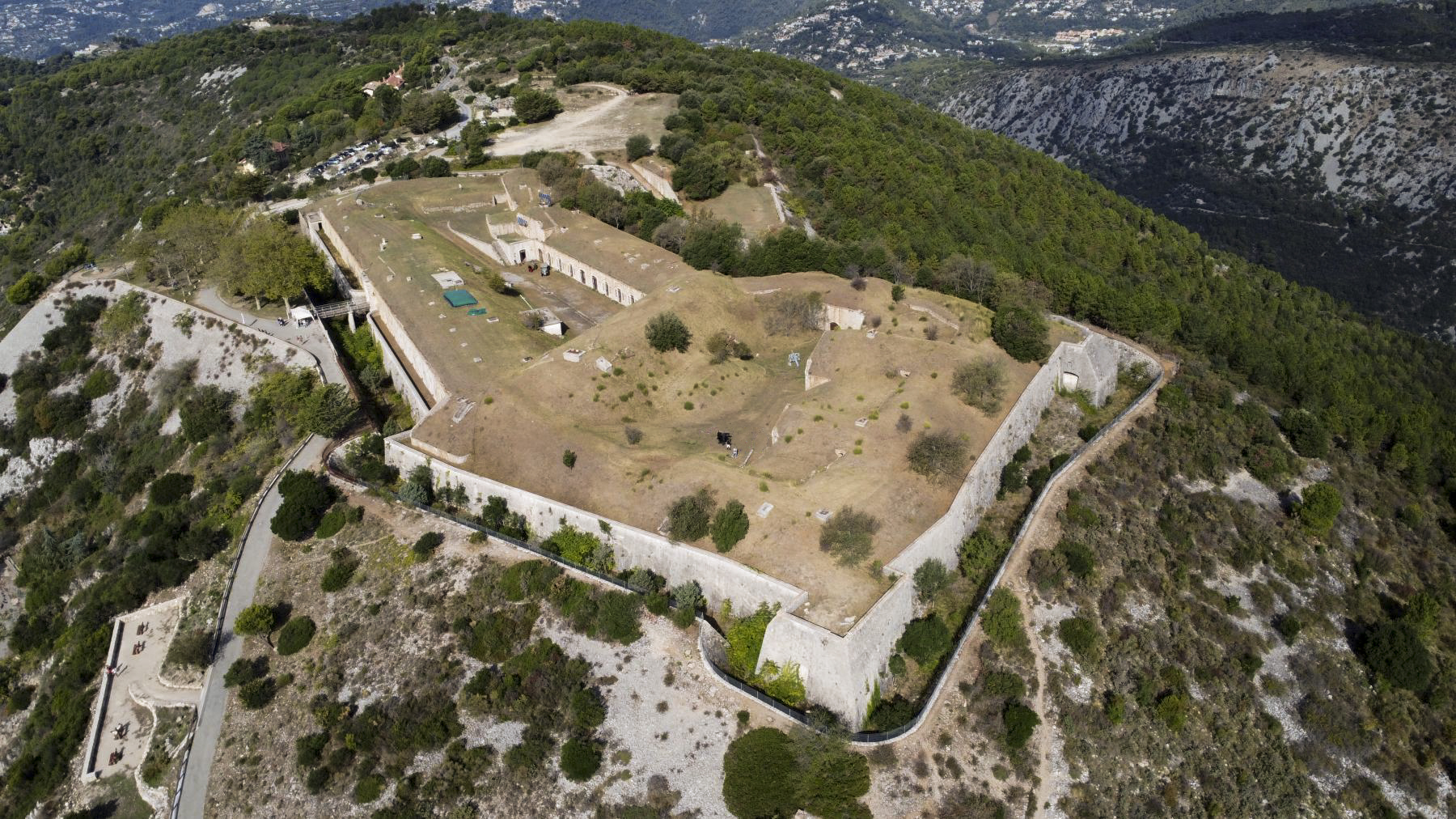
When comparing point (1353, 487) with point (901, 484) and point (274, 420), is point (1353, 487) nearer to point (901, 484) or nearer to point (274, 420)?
point (901, 484)

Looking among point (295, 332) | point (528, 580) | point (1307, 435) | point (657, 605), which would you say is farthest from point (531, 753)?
point (1307, 435)

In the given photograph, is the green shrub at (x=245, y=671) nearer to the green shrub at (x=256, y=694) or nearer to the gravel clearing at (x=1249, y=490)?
the green shrub at (x=256, y=694)

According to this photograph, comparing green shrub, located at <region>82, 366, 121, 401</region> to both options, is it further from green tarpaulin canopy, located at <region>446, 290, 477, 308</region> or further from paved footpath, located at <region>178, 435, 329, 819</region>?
green tarpaulin canopy, located at <region>446, 290, 477, 308</region>

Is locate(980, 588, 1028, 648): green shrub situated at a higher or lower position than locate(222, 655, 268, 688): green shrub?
higher

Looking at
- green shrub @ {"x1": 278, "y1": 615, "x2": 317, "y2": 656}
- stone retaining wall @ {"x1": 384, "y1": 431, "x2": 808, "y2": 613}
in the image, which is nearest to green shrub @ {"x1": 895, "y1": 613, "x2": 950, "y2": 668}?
stone retaining wall @ {"x1": 384, "y1": 431, "x2": 808, "y2": 613}

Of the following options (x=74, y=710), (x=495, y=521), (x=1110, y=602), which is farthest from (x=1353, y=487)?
(x=74, y=710)

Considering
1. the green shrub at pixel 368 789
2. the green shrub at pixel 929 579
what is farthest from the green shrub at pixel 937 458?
the green shrub at pixel 368 789
